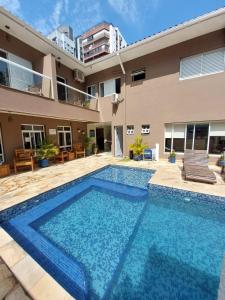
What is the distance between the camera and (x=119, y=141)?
1259cm

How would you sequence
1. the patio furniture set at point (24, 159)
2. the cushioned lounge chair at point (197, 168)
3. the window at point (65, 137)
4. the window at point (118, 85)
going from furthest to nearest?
the window at point (118, 85), the window at point (65, 137), the patio furniture set at point (24, 159), the cushioned lounge chair at point (197, 168)

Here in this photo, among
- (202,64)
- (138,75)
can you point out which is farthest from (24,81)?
(202,64)

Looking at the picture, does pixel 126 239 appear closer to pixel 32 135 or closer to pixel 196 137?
pixel 196 137

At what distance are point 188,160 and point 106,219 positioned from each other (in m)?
5.33

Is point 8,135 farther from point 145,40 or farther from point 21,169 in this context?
point 145,40

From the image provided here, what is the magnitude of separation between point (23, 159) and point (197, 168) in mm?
9340

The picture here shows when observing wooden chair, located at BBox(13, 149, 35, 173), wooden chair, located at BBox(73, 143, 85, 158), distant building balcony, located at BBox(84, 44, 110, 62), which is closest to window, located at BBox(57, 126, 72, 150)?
wooden chair, located at BBox(73, 143, 85, 158)

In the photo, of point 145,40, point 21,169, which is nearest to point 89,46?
point 145,40

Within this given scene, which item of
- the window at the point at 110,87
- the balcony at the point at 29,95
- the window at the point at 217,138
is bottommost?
the window at the point at 217,138

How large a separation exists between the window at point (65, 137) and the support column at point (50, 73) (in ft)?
11.3

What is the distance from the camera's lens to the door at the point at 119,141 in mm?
12325

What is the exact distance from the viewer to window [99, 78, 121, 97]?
11.9 m

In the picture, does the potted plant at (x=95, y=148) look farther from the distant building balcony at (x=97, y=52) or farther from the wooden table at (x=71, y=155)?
the distant building balcony at (x=97, y=52)

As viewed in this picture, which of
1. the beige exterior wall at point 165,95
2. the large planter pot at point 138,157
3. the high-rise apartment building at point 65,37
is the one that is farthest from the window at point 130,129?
the high-rise apartment building at point 65,37
